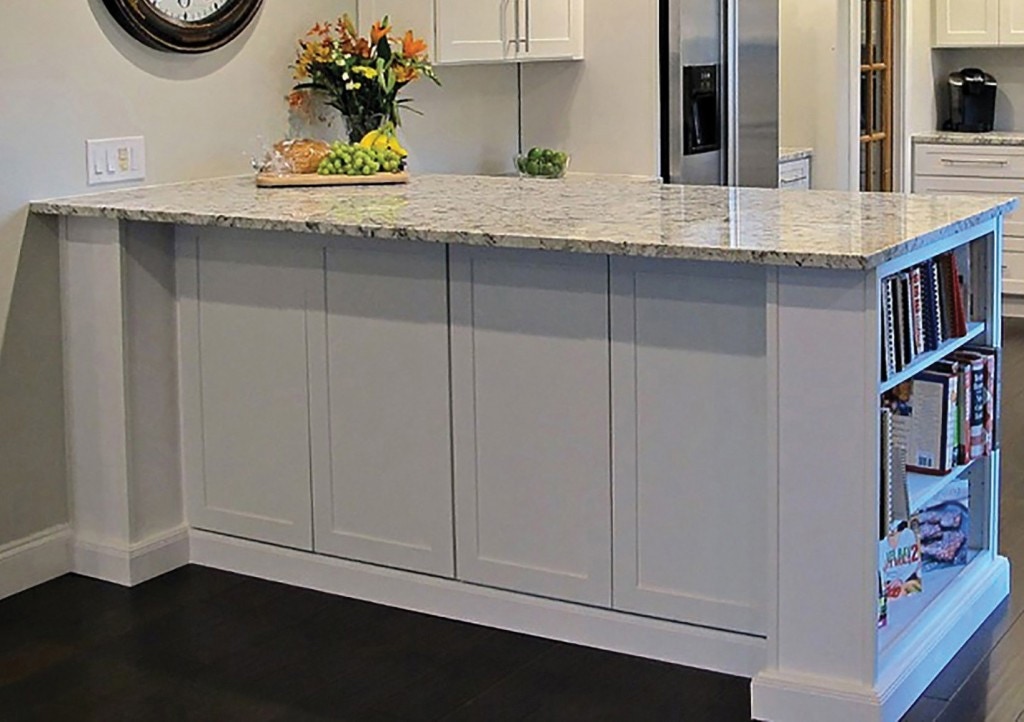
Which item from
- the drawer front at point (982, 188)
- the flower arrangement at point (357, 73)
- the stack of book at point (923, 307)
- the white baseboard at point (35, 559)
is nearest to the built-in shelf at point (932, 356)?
the stack of book at point (923, 307)

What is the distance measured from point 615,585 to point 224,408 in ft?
3.74

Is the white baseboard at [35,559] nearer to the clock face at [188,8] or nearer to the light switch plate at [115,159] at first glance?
the light switch plate at [115,159]

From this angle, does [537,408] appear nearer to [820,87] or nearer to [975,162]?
[820,87]

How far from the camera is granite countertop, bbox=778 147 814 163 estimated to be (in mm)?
6480

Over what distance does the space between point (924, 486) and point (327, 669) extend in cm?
131

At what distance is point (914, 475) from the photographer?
3.34 m

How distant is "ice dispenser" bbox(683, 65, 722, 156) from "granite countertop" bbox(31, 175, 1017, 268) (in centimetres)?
129

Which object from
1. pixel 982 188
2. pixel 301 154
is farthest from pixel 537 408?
pixel 982 188

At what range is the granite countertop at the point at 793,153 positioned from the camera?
21.3 ft

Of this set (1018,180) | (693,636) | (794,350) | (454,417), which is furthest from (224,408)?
(1018,180)

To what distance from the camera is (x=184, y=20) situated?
404cm

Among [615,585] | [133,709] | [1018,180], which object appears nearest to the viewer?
[133,709]

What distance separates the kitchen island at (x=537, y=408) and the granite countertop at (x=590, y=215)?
1 cm

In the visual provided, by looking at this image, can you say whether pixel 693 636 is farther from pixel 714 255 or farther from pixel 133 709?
pixel 133 709
